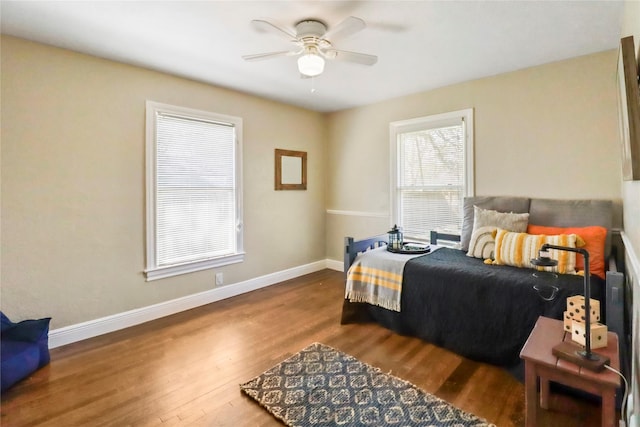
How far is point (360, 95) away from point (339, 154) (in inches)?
40.0

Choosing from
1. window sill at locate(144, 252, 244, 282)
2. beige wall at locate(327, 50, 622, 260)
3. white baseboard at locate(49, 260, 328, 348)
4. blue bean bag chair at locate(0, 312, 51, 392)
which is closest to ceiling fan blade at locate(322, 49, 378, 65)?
beige wall at locate(327, 50, 622, 260)

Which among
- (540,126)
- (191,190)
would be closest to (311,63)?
(191,190)

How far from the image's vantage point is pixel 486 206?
3.17 metres

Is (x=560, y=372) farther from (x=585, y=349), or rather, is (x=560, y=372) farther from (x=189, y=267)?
(x=189, y=267)

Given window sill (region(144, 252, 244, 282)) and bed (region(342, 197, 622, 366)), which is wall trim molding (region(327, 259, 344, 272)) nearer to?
window sill (region(144, 252, 244, 282))

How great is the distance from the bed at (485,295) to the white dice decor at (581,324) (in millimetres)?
273

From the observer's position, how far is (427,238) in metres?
3.80

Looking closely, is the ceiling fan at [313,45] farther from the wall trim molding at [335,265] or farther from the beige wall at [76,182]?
the wall trim molding at [335,265]

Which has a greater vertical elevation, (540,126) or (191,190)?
(540,126)

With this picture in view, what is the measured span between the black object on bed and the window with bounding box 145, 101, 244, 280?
197 cm

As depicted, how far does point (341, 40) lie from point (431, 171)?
1.96 metres

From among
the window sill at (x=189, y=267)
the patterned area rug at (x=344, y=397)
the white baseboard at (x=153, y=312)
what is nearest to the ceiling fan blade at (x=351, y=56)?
the patterned area rug at (x=344, y=397)

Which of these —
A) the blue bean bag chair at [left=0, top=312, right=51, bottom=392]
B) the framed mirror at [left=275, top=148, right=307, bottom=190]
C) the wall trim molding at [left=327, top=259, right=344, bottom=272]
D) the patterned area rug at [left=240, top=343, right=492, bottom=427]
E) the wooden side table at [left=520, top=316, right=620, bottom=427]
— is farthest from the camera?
A: the wall trim molding at [left=327, top=259, right=344, bottom=272]

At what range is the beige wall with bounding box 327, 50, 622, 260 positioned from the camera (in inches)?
105
